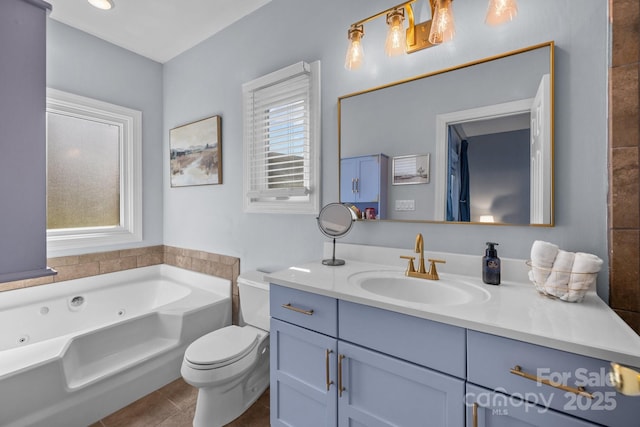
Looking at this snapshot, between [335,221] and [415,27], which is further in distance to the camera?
[335,221]

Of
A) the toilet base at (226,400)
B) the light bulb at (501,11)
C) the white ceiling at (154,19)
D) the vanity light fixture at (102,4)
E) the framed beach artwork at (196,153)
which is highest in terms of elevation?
the white ceiling at (154,19)

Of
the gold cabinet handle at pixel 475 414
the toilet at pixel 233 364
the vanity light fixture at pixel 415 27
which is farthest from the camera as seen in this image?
the toilet at pixel 233 364

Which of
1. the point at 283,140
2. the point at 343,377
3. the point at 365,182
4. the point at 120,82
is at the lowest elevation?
the point at 343,377

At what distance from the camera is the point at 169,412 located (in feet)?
5.85

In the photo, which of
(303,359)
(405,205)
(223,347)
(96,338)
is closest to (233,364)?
(223,347)

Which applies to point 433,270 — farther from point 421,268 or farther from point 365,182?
point 365,182

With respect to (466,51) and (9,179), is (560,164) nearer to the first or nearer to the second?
(466,51)

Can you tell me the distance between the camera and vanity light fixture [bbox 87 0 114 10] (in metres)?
2.11

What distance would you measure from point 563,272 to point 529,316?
260 millimetres

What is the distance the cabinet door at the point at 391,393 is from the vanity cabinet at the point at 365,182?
783 millimetres

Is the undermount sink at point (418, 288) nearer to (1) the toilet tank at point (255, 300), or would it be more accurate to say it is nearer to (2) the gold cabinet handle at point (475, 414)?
(2) the gold cabinet handle at point (475, 414)

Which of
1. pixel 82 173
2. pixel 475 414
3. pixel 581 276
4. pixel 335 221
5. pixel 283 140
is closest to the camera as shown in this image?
pixel 475 414

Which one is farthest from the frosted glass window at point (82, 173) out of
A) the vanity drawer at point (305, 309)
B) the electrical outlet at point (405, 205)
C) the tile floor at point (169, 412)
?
the electrical outlet at point (405, 205)

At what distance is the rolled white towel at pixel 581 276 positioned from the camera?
97 centimetres
